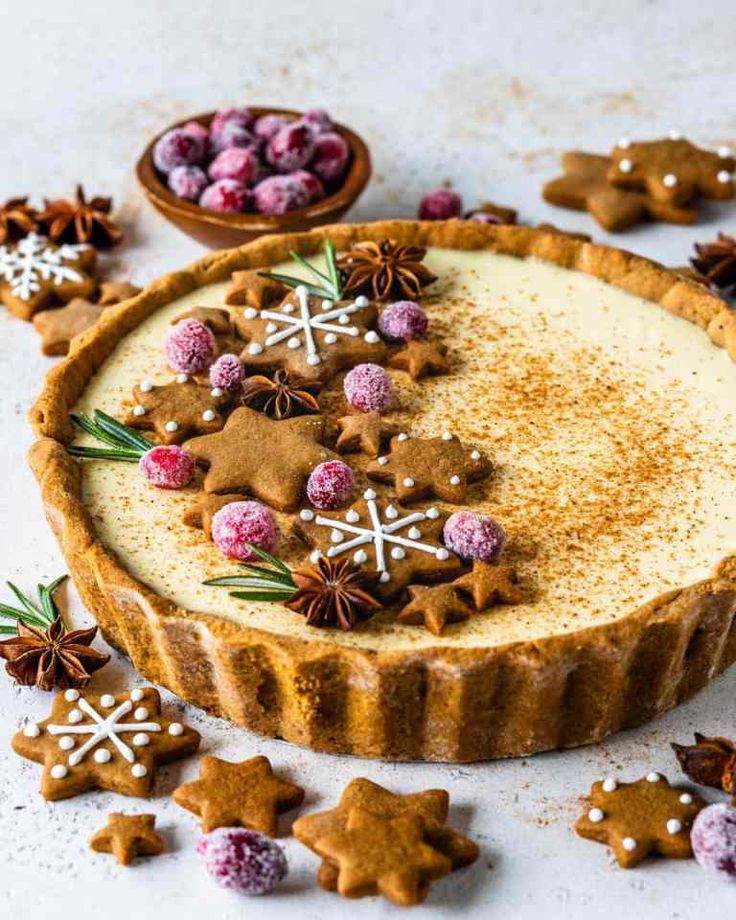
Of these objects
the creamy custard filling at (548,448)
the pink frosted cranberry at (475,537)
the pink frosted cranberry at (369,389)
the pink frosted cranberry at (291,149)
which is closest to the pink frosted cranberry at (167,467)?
the creamy custard filling at (548,448)

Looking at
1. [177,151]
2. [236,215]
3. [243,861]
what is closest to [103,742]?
[243,861]

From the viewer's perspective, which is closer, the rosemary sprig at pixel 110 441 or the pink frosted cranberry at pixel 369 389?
the rosemary sprig at pixel 110 441

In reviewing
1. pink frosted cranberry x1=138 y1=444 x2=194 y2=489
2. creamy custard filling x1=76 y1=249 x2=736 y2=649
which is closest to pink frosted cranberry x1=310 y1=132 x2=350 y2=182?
creamy custard filling x1=76 y1=249 x2=736 y2=649

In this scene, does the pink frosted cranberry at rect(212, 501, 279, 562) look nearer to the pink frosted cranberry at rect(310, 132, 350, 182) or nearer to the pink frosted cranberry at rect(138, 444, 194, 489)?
the pink frosted cranberry at rect(138, 444, 194, 489)

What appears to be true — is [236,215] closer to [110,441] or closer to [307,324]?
[307,324]

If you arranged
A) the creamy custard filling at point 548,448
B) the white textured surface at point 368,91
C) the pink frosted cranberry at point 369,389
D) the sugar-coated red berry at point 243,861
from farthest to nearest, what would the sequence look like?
the white textured surface at point 368,91 → the pink frosted cranberry at point 369,389 → the creamy custard filling at point 548,448 → the sugar-coated red berry at point 243,861

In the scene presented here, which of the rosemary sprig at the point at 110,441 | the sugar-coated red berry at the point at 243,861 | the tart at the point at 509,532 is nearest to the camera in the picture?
the sugar-coated red berry at the point at 243,861

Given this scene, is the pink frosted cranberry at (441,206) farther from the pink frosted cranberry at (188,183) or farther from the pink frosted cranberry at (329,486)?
the pink frosted cranberry at (329,486)
